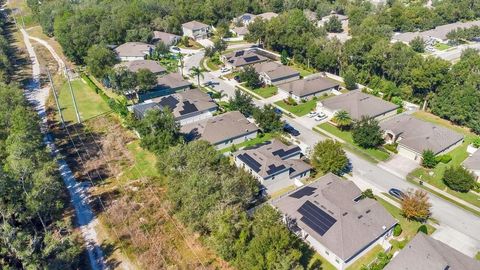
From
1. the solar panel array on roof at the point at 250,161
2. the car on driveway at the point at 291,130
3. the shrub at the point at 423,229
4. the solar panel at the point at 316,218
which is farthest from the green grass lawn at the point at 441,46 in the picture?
the solar panel at the point at 316,218

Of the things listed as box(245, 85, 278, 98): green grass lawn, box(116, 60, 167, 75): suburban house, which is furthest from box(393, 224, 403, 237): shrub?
box(116, 60, 167, 75): suburban house

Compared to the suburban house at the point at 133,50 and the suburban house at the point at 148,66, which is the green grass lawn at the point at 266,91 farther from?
the suburban house at the point at 133,50

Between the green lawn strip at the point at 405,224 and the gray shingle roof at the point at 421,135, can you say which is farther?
the gray shingle roof at the point at 421,135

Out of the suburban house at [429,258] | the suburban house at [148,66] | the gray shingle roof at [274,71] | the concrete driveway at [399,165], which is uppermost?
the suburban house at [429,258]

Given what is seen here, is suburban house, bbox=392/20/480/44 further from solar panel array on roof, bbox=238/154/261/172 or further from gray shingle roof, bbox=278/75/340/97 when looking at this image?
solar panel array on roof, bbox=238/154/261/172

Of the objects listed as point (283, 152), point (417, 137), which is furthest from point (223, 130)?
point (417, 137)

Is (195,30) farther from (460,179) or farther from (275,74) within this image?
(460,179)
